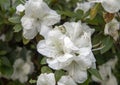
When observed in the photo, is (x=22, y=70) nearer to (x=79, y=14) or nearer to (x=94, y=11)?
(x=79, y=14)

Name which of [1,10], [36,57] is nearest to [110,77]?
[36,57]

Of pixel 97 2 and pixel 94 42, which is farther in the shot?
pixel 94 42

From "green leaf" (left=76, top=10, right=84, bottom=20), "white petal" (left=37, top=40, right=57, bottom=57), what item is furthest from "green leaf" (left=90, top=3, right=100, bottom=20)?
"white petal" (left=37, top=40, right=57, bottom=57)

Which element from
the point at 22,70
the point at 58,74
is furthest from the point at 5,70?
the point at 58,74

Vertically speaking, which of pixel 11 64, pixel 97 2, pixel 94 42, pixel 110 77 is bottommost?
pixel 110 77

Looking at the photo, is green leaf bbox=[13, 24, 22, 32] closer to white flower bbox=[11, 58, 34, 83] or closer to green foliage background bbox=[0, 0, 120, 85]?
green foliage background bbox=[0, 0, 120, 85]

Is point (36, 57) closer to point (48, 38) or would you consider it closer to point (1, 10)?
point (1, 10)

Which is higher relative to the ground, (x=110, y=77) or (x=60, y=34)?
(x=60, y=34)
